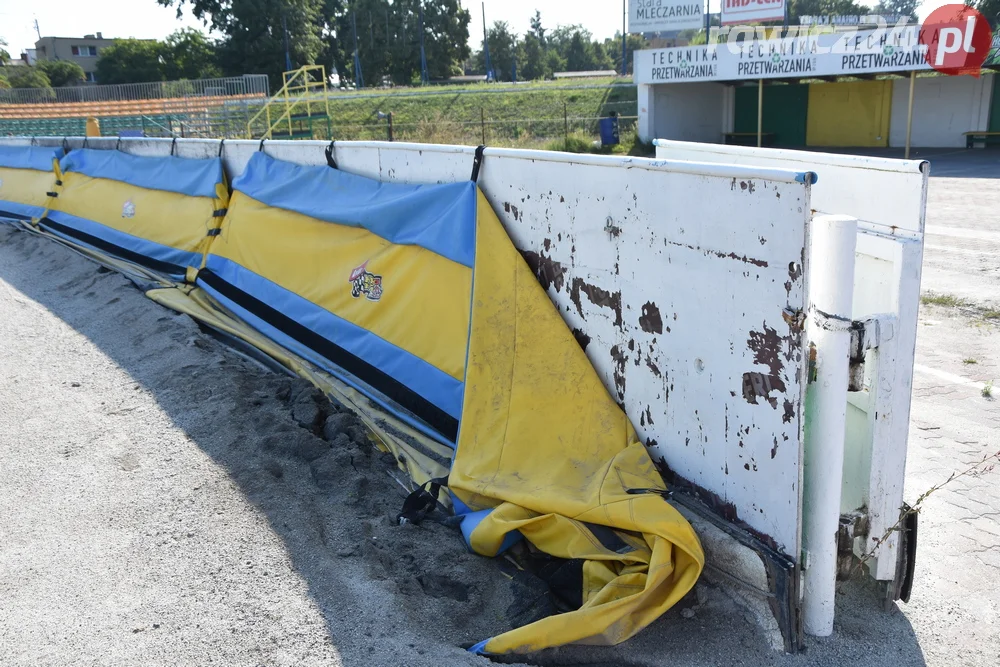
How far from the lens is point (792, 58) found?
77.4 ft

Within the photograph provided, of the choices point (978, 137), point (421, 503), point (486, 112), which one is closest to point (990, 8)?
point (978, 137)

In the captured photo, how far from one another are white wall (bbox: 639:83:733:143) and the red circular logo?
323 inches

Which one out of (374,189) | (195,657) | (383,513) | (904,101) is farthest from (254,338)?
(904,101)

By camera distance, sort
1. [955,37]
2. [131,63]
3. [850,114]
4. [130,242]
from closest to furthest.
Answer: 1. [130,242]
2. [955,37]
3. [850,114]
4. [131,63]

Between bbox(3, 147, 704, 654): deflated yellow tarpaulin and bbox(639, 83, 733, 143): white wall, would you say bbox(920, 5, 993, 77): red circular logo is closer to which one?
bbox(639, 83, 733, 143): white wall

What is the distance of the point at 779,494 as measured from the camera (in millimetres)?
2734

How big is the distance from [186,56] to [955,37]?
211 ft

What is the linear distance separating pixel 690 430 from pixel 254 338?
3.94m

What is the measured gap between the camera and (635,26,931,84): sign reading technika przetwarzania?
21.0 meters

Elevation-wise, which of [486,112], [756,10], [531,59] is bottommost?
[486,112]

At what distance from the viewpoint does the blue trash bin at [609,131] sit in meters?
26.8

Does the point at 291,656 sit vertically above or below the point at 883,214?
below

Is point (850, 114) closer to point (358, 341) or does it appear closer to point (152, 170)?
point (152, 170)

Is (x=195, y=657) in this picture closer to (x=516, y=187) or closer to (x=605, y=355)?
(x=605, y=355)
